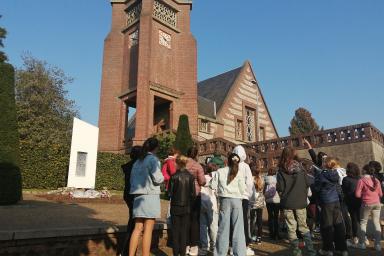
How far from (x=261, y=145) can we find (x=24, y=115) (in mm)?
20889

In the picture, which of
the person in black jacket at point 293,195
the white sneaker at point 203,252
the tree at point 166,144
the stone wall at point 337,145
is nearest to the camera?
the person in black jacket at point 293,195

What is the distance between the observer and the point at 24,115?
90.8 feet

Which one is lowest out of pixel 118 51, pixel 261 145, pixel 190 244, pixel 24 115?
pixel 190 244

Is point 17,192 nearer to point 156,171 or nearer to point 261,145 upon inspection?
point 156,171

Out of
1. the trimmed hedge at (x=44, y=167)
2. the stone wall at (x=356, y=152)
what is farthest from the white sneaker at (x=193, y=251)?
the trimmed hedge at (x=44, y=167)

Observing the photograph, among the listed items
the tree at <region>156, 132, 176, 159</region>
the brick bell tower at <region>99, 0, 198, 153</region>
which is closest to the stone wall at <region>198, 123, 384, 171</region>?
the tree at <region>156, 132, 176, 159</region>

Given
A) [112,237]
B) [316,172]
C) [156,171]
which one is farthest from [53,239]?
[316,172]

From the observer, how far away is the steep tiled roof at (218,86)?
29.3m

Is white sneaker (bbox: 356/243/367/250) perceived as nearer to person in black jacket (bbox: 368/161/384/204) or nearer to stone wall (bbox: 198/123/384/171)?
person in black jacket (bbox: 368/161/384/204)

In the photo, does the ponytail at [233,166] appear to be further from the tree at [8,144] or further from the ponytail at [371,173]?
the tree at [8,144]

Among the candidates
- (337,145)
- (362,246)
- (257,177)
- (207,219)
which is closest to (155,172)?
(207,219)

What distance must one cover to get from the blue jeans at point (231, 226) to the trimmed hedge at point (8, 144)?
805 centimetres

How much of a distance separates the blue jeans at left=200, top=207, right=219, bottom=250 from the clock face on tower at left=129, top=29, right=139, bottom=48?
817 inches

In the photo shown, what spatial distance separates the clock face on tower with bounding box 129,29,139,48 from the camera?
2495cm
